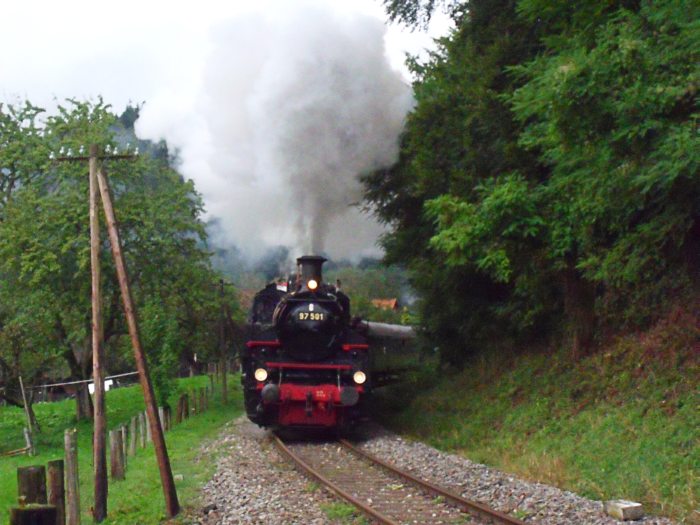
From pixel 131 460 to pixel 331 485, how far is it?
6468 mm

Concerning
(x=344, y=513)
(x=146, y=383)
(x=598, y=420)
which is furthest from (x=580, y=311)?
(x=146, y=383)

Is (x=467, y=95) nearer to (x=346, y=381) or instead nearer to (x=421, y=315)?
(x=346, y=381)

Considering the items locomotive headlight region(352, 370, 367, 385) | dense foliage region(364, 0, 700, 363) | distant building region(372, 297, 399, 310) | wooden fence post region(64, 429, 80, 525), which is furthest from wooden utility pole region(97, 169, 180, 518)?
distant building region(372, 297, 399, 310)

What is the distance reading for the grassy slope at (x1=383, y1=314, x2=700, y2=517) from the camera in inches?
384

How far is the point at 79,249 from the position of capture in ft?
80.7

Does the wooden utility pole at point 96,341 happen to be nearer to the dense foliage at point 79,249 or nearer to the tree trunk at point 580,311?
the tree trunk at point 580,311

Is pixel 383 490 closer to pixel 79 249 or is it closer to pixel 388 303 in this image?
pixel 79 249

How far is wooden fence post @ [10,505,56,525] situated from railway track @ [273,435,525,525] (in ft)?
10.6

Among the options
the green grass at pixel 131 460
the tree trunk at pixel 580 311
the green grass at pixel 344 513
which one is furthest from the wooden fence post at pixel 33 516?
the tree trunk at pixel 580 311

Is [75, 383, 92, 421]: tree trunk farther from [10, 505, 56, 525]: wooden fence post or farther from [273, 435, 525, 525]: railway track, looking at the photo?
[10, 505, 56, 525]: wooden fence post

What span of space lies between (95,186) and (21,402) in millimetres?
18206

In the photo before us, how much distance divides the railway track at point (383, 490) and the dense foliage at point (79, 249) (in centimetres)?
1088

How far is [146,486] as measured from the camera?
39.0 feet

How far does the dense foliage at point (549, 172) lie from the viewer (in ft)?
29.7
